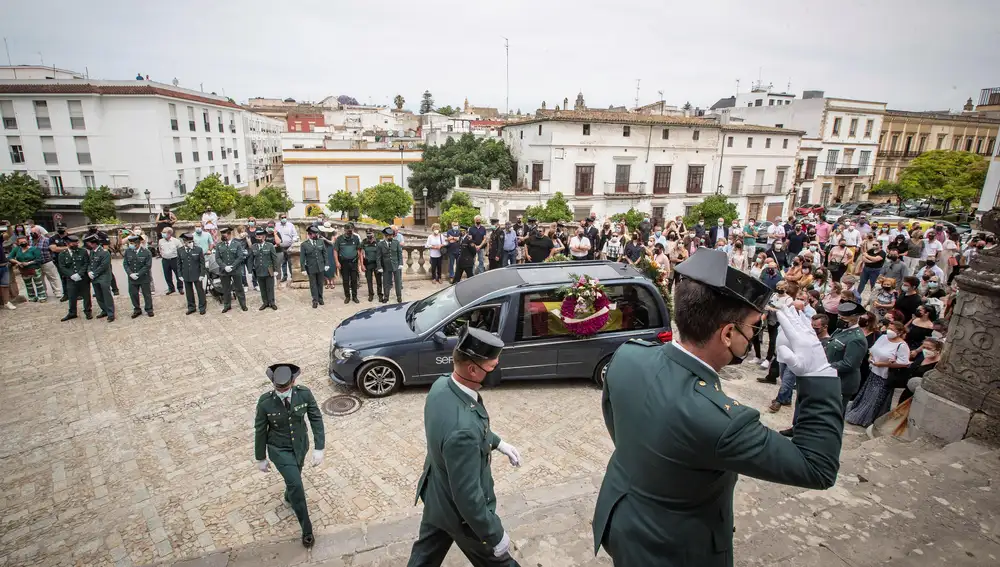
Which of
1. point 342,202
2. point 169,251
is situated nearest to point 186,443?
point 169,251

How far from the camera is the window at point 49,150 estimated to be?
39.0m

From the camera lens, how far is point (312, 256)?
447 inches

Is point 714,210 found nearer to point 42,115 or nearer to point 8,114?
point 42,115

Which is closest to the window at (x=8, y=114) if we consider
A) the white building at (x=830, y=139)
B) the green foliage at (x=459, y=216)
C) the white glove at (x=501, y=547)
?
the green foliage at (x=459, y=216)

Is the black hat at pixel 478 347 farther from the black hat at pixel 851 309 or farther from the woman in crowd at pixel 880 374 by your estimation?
the woman in crowd at pixel 880 374

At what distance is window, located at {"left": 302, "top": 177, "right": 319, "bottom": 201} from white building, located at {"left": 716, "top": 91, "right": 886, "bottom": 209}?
119ft

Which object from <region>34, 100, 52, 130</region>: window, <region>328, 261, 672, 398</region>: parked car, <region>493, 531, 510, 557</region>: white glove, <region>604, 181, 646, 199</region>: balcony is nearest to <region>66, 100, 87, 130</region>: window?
<region>34, 100, 52, 130</region>: window

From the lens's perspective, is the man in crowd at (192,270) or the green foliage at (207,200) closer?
the man in crowd at (192,270)

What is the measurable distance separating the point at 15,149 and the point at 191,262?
43500 millimetres

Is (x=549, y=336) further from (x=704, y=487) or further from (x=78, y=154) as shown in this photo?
(x=78, y=154)

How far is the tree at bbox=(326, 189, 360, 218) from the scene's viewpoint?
4056 centimetres

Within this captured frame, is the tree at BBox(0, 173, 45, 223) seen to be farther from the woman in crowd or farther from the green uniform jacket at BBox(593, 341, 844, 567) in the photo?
the woman in crowd

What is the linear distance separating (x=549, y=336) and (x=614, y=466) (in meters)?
5.28

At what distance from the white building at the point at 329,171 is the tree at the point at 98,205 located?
12345 millimetres
